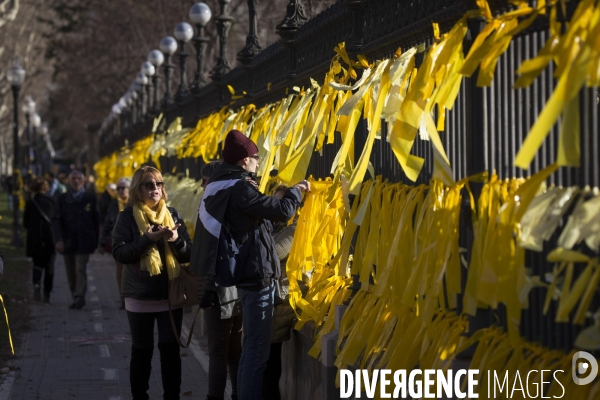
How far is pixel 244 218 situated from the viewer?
7.05 m

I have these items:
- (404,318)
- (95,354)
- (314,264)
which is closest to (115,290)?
(95,354)

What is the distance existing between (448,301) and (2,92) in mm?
62263

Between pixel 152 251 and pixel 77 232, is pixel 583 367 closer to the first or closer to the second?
pixel 152 251

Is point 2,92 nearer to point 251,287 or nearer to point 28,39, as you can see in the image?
point 28,39

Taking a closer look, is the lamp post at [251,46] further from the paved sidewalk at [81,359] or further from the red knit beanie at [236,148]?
the red knit beanie at [236,148]

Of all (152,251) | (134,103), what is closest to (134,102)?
(134,103)

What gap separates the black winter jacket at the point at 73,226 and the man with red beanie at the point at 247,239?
827 centimetres

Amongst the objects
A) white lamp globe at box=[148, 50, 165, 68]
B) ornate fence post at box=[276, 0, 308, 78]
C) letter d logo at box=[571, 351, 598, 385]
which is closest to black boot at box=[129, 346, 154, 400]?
ornate fence post at box=[276, 0, 308, 78]

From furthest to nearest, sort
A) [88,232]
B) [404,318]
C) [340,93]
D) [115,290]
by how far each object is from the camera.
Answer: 1. [115,290]
2. [88,232]
3. [340,93]
4. [404,318]

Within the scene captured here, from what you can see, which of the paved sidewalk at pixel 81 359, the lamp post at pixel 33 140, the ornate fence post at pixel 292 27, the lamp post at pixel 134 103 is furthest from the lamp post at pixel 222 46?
the lamp post at pixel 33 140

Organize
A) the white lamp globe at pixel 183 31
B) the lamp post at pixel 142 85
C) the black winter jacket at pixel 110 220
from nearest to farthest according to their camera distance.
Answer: the black winter jacket at pixel 110 220 → the white lamp globe at pixel 183 31 → the lamp post at pixel 142 85

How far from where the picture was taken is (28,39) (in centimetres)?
6675

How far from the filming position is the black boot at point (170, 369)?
318 inches

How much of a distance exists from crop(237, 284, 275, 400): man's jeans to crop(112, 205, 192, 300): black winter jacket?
109 centimetres
